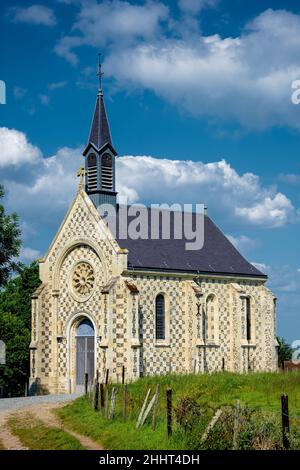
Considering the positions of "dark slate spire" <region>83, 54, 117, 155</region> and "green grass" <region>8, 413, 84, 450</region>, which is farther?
"dark slate spire" <region>83, 54, 117, 155</region>

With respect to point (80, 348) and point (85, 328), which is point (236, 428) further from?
point (80, 348)

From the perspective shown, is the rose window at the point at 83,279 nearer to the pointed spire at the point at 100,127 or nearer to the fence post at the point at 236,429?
the pointed spire at the point at 100,127

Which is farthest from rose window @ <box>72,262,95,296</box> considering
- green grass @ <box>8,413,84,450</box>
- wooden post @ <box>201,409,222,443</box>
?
wooden post @ <box>201,409,222,443</box>

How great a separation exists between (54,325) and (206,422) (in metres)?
30.5

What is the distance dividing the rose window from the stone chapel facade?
0.23ft

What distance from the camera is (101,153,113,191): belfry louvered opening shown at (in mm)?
53531

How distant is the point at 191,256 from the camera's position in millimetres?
54250

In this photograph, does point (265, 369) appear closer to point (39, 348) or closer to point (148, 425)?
point (39, 348)

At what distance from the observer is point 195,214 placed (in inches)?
2324

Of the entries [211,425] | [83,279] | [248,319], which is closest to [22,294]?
[83,279]

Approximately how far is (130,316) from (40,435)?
19295 millimetres

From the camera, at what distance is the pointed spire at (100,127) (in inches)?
2144

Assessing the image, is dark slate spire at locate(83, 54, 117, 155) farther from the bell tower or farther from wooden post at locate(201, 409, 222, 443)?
wooden post at locate(201, 409, 222, 443)
